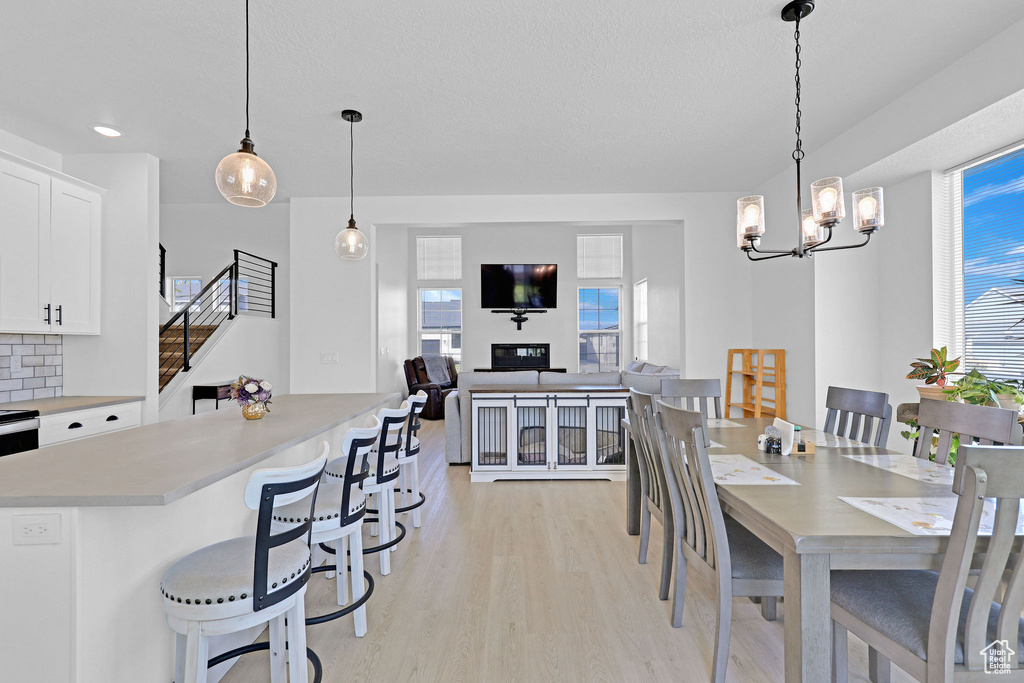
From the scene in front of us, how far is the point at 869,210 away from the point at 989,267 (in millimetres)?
1924

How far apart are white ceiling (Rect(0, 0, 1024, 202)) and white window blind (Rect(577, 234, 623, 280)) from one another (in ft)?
17.5

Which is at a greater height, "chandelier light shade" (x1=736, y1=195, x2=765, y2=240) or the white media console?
"chandelier light shade" (x1=736, y1=195, x2=765, y2=240)

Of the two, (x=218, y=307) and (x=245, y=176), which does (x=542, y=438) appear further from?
(x=218, y=307)

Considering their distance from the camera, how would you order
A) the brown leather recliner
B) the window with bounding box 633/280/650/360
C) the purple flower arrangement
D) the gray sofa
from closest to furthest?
the purple flower arrangement → the gray sofa → the brown leather recliner → the window with bounding box 633/280/650/360

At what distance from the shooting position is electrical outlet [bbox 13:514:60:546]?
1.33 m

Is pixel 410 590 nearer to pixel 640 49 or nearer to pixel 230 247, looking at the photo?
pixel 640 49

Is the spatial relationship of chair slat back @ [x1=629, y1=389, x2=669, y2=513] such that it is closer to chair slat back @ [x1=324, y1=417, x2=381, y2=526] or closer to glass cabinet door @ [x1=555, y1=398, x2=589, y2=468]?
chair slat back @ [x1=324, y1=417, x2=381, y2=526]

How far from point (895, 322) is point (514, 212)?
138 inches

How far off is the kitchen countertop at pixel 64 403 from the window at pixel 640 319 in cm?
708

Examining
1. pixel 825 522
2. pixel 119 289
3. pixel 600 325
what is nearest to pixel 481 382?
pixel 119 289

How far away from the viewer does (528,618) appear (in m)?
2.30

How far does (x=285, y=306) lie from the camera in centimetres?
672

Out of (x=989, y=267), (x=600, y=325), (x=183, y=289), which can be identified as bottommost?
(x=600, y=325)

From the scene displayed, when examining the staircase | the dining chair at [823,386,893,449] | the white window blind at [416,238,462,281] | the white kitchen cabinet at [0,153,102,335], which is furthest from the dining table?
the white window blind at [416,238,462,281]
